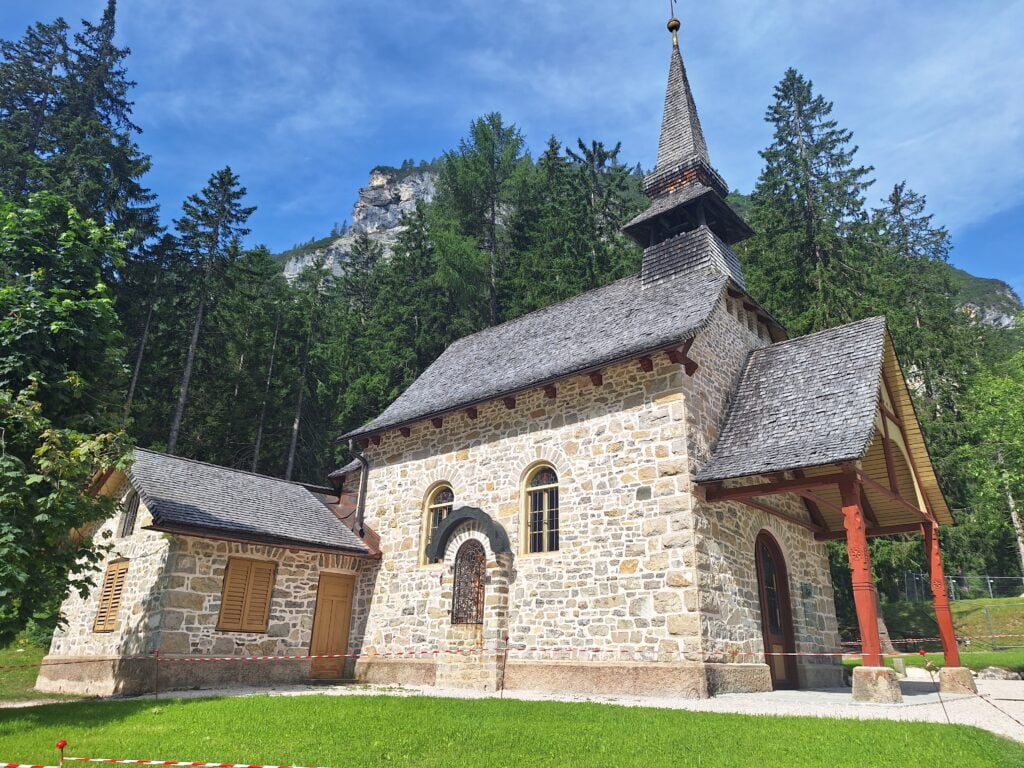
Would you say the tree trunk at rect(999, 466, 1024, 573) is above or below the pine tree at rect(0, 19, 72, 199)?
below

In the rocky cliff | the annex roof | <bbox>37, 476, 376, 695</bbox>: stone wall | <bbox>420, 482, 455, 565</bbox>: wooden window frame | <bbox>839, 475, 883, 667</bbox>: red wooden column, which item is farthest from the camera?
the rocky cliff

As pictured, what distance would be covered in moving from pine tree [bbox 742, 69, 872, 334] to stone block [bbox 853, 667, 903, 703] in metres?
16.2

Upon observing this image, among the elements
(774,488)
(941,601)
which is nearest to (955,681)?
(941,601)

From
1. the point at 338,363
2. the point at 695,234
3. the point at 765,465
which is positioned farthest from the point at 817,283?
the point at 338,363

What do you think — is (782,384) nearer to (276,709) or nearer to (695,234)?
(695,234)

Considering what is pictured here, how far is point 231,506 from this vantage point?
14.1 metres

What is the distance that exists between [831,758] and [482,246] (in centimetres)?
2964

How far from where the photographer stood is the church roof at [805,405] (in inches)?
396

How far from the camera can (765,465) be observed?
1023cm

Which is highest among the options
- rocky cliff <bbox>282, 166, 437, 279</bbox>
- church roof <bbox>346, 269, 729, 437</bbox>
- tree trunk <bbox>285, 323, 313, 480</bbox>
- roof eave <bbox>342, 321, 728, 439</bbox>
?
rocky cliff <bbox>282, 166, 437, 279</bbox>

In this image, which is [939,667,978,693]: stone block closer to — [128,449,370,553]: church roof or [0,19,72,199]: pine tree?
[128,449,370,553]: church roof

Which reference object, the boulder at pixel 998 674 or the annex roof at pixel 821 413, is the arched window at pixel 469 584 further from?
the boulder at pixel 998 674

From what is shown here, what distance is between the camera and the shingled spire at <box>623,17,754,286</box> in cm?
1534

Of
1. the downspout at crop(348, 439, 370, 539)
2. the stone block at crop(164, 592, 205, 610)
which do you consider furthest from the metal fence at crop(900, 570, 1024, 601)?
the stone block at crop(164, 592, 205, 610)
